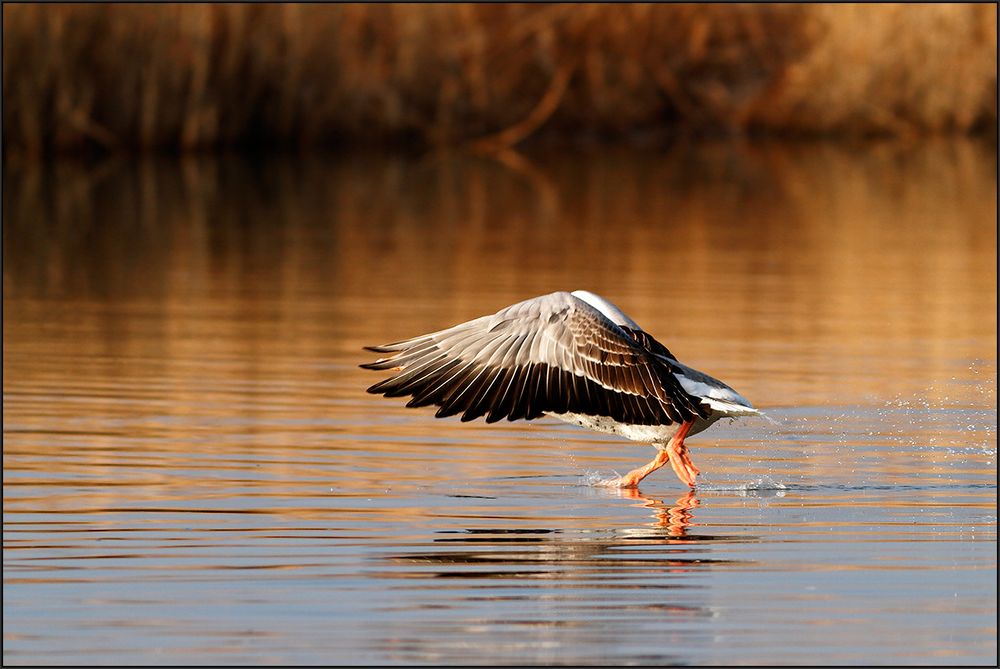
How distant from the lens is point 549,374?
738 cm

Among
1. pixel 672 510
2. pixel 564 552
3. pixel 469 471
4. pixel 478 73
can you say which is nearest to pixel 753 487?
pixel 672 510

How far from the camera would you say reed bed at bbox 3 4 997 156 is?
90.4 ft

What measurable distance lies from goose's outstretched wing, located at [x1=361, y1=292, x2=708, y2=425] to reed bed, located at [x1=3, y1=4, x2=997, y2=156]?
19887mm

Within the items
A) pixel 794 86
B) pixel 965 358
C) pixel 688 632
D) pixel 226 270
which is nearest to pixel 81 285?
pixel 226 270

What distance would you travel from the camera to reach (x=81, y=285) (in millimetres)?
14984

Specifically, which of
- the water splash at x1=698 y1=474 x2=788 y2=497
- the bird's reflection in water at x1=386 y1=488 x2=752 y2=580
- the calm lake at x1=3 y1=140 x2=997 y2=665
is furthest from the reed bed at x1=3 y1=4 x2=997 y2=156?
the bird's reflection in water at x1=386 y1=488 x2=752 y2=580

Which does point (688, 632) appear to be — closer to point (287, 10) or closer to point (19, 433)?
point (19, 433)

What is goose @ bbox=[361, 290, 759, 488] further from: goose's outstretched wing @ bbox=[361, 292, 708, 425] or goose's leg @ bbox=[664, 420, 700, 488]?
goose's leg @ bbox=[664, 420, 700, 488]

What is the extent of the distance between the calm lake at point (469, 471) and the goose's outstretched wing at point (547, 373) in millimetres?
363

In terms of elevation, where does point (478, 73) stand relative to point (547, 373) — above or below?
above

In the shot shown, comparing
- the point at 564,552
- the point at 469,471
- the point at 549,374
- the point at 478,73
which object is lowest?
the point at 564,552

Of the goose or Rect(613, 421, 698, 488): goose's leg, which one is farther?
Rect(613, 421, 698, 488): goose's leg

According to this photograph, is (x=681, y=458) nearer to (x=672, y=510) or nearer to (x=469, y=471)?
(x=672, y=510)

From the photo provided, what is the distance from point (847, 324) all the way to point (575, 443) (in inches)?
177
